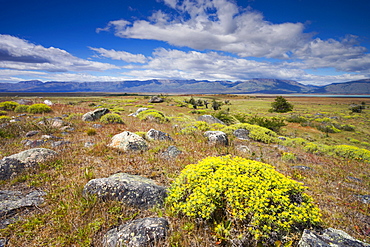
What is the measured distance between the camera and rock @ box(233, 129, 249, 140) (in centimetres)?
1567

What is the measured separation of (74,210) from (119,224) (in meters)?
1.24

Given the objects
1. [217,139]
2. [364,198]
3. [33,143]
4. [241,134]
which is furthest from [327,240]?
[241,134]

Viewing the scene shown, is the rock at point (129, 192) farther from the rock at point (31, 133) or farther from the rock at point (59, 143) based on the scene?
the rock at point (31, 133)

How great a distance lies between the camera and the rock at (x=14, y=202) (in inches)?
152

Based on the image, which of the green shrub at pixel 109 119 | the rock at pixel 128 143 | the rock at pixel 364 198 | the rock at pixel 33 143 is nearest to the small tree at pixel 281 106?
the green shrub at pixel 109 119

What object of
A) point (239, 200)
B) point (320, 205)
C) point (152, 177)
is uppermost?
point (239, 200)

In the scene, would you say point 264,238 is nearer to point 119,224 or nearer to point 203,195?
point 203,195

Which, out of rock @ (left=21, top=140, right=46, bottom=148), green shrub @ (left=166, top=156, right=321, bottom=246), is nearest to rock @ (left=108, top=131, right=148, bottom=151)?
rock @ (left=21, top=140, right=46, bottom=148)

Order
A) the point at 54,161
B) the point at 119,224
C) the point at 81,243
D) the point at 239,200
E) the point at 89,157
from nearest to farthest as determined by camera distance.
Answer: the point at 81,243, the point at 239,200, the point at 119,224, the point at 54,161, the point at 89,157

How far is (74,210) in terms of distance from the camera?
416cm

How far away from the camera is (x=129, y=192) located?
15.2 ft

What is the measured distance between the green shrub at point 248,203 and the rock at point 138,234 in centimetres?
54

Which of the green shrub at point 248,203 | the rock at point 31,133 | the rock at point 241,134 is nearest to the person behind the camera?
the green shrub at point 248,203

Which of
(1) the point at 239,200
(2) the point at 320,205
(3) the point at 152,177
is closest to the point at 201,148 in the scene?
(3) the point at 152,177
